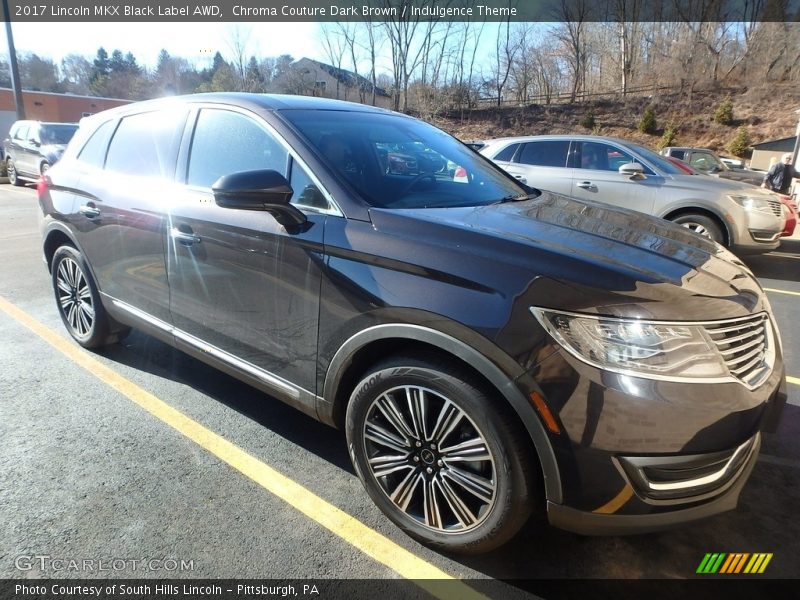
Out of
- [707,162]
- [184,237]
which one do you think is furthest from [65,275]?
[707,162]

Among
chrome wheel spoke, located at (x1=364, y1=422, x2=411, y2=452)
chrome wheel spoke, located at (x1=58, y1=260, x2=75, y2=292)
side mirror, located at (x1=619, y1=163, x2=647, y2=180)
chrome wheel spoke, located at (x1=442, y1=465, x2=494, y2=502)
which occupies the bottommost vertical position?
chrome wheel spoke, located at (x1=442, y1=465, x2=494, y2=502)

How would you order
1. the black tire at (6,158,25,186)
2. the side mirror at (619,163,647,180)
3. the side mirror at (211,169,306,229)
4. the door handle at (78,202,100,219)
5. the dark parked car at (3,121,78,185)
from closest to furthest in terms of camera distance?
the side mirror at (211,169,306,229), the door handle at (78,202,100,219), the side mirror at (619,163,647,180), the dark parked car at (3,121,78,185), the black tire at (6,158,25,186)

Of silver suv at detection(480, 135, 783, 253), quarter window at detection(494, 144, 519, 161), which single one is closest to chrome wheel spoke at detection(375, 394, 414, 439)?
silver suv at detection(480, 135, 783, 253)

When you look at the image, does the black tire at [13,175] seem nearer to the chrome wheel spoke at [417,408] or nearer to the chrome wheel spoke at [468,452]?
the chrome wheel spoke at [417,408]

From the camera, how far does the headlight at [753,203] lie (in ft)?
22.8

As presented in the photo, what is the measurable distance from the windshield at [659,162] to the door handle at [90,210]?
7068mm

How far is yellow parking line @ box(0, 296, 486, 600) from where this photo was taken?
6.79 feet

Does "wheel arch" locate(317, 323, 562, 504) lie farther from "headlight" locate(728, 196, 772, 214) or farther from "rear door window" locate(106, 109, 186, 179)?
"headlight" locate(728, 196, 772, 214)

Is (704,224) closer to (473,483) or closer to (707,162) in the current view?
(473,483)

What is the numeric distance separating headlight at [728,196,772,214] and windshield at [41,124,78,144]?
1579 centimetres

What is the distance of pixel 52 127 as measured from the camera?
47.6 ft

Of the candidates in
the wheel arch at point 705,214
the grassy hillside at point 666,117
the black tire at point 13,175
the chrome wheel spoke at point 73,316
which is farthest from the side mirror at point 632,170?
the grassy hillside at point 666,117

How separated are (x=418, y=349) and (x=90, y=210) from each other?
9.13 ft

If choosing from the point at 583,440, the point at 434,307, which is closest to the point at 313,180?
the point at 434,307
